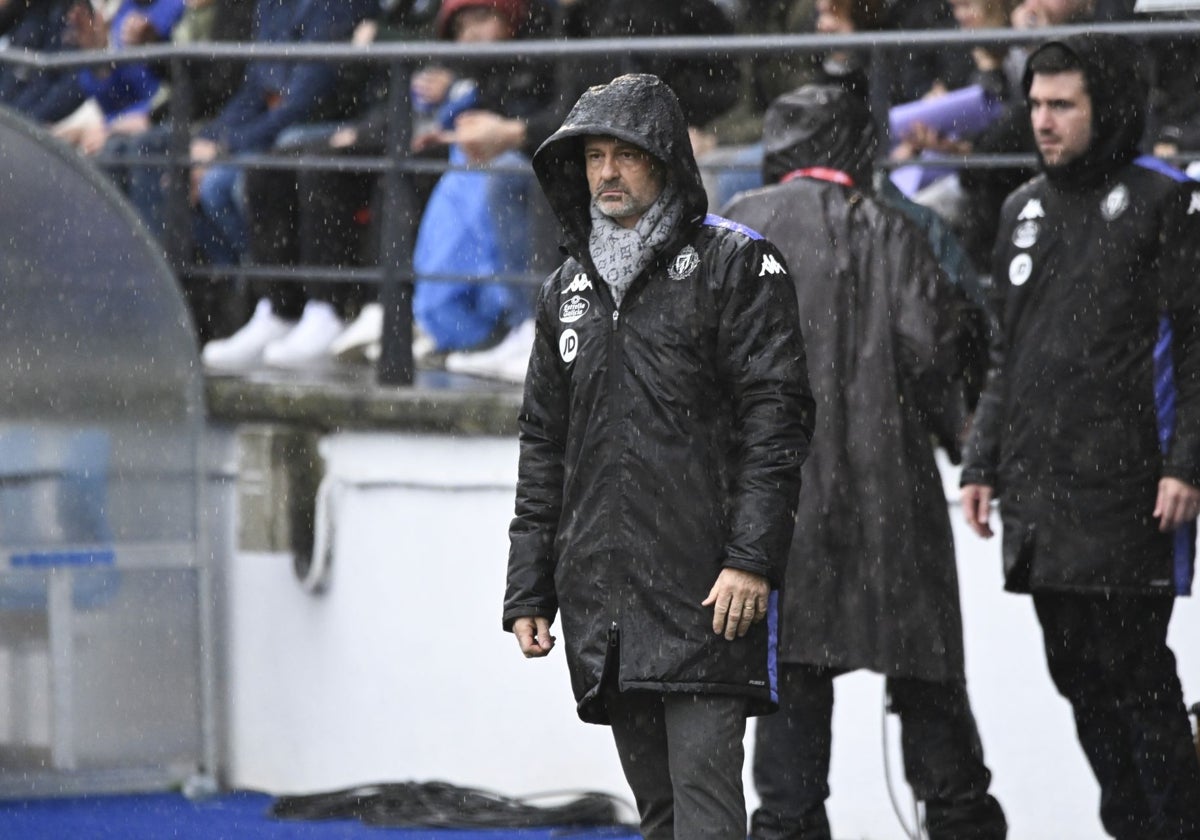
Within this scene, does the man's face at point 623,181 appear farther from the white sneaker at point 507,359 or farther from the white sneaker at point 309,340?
the white sneaker at point 309,340

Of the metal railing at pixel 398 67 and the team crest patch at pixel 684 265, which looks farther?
the metal railing at pixel 398 67

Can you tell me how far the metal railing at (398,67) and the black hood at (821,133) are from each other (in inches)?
29.8

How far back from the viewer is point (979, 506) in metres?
6.91

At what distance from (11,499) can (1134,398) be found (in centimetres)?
448

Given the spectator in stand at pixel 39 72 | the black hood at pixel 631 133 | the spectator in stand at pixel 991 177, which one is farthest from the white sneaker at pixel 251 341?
the black hood at pixel 631 133

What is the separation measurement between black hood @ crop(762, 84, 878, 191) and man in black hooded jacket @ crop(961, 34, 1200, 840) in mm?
487

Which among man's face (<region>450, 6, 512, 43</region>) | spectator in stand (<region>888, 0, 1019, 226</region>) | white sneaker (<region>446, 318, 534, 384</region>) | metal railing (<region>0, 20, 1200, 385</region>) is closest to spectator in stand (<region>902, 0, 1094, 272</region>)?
spectator in stand (<region>888, 0, 1019, 226</region>)

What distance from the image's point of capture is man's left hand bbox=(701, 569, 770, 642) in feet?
17.5

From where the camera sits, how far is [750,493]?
5387 mm

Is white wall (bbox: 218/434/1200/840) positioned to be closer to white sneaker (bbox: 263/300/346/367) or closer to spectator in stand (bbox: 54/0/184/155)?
white sneaker (bbox: 263/300/346/367)

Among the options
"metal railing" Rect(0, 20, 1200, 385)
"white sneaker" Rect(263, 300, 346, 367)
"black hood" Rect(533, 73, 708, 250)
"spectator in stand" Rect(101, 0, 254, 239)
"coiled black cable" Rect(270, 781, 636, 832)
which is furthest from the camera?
"spectator in stand" Rect(101, 0, 254, 239)

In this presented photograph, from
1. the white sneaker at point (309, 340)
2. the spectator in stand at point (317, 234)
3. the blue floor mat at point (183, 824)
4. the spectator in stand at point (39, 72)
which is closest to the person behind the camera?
the blue floor mat at point (183, 824)

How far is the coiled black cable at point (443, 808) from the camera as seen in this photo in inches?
331

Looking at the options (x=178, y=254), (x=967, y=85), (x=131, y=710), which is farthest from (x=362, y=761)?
(x=967, y=85)
